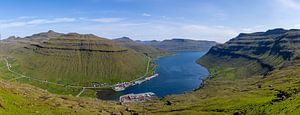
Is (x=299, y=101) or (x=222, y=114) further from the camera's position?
(x=222, y=114)

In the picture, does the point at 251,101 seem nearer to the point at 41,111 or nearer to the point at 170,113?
the point at 170,113

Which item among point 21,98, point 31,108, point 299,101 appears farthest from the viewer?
point 21,98

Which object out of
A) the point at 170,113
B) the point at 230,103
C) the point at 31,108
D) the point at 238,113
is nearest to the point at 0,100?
the point at 31,108

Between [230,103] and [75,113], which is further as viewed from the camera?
[230,103]

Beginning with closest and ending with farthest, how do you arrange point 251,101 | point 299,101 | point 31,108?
point 299,101
point 31,108
point 251,101

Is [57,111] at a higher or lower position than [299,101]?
lower

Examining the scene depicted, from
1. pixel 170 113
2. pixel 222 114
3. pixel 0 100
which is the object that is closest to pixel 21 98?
pixel 0 100

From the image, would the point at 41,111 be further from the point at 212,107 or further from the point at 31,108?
the point at 212,107

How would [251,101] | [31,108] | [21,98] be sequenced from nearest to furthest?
[31,108]
[21,98]
[251,101]

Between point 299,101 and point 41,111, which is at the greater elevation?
point 299,101
